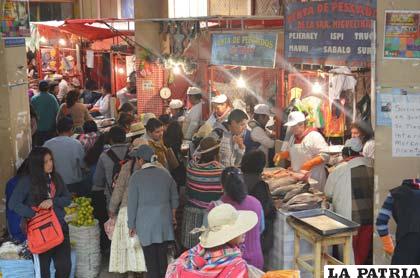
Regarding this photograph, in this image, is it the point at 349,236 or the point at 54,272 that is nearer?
the point at 349,236

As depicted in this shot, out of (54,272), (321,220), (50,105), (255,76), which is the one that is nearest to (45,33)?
(50,105)

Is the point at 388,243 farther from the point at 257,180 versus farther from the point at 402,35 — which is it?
the point at 402,35

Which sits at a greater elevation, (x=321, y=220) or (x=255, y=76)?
(x=255, y=76)

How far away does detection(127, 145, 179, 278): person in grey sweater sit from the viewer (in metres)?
5.86

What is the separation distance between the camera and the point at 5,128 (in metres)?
6.89

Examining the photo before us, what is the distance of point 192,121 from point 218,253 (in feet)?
20.0

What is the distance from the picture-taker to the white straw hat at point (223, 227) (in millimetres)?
3645

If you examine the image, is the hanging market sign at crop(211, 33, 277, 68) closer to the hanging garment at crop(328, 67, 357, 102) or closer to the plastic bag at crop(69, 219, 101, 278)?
the hanging garment at crop(328, 67, 357, 102)

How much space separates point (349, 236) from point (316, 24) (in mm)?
2556

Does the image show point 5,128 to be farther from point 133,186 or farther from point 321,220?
point 321,220

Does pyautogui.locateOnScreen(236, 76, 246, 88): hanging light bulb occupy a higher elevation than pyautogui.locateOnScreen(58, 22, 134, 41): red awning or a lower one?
lower

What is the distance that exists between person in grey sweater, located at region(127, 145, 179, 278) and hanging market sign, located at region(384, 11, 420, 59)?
8.42 ft

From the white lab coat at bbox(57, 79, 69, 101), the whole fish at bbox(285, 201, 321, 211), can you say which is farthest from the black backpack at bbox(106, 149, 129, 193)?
the white lab coat at bbox(57, 79, 69, 101)

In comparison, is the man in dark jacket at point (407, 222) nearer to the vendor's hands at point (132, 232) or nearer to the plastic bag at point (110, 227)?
the vendor's hands at point (132, 232)
